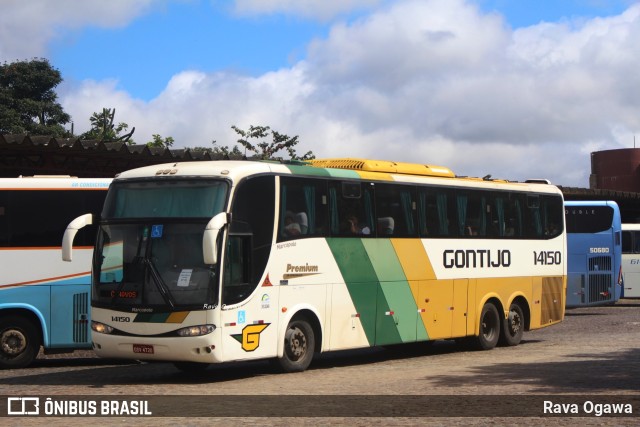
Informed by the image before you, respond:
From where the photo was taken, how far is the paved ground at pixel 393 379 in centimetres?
1210

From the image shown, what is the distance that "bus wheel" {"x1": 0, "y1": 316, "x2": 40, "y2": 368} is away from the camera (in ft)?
60.6

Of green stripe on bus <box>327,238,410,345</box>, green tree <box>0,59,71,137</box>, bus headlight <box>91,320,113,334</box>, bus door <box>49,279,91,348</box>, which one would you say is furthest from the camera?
green tree <box>0,59,71,137</box>

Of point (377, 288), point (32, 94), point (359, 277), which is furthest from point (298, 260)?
point (32, 94)

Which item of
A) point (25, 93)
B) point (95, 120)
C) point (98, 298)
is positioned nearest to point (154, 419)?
point (98, 298)

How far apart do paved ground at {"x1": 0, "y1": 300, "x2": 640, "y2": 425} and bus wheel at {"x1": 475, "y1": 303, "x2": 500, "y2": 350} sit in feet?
1.05

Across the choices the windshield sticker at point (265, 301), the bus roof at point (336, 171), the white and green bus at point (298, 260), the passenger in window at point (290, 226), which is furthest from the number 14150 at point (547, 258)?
the windshield sticker at point (265, 301)

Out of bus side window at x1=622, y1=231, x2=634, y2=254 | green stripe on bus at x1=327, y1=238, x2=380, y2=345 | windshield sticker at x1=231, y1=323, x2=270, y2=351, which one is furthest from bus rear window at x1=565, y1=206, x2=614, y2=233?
windshield sticker at x1=231, y1=323, x2=270, y2=351

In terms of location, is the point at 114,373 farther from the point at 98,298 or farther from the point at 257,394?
the point at 257,394

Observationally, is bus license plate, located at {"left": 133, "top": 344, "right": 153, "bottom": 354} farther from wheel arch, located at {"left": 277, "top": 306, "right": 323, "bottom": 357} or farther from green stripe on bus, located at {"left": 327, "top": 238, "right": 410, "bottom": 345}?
green stripe on bus, located at {"left": 327, "top": 238, "right": 410, "bottom": 345}

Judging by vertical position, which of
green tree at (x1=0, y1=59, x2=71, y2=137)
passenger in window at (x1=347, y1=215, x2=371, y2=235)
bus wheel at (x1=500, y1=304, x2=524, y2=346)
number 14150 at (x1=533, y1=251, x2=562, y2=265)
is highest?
green tree at (x1=0, y1=59, x2=71, y2=137)

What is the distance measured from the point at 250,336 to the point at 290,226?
6.42ft

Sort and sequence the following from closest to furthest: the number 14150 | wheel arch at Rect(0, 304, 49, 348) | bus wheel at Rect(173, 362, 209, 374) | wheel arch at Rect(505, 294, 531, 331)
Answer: bus wheel at Rect(173, 362, 209, 374) → wheel arch at Rect(0, 304, 49, 348) → wheel arch at Rect(505, 294, 531, 331) → the number 14150

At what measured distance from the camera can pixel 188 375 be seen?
17.1m

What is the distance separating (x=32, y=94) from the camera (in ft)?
208
